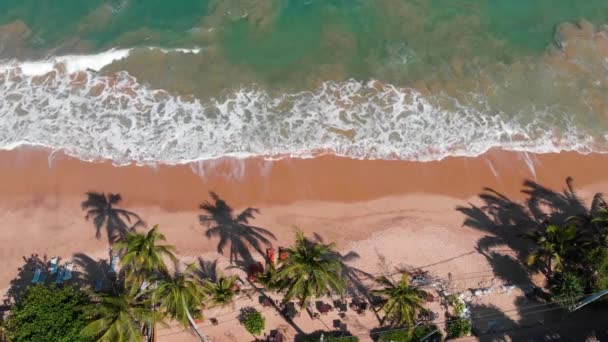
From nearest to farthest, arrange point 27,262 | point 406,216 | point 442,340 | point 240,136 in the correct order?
1. point 442,340
2. point 27,262
3. point 406,216
4. point 240,136

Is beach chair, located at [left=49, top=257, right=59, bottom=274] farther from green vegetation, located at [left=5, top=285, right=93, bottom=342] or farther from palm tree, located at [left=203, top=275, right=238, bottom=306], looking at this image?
palm tree, located at [left=203, top=275, right=238, bottom=306]

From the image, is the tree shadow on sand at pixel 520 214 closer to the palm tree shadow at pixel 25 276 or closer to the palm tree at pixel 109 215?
the palm tree at pixel 109 215

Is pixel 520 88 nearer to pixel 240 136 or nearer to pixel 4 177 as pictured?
pixel 240 136

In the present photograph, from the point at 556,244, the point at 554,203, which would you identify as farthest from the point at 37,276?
the point at 554,203

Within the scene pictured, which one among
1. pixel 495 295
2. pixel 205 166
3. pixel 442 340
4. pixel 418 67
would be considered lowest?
pixel 442 340

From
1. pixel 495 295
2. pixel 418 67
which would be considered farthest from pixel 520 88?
pixel 495 295

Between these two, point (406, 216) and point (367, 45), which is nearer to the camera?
point (406, 216)

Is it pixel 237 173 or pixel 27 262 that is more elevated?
pixel 237 173
